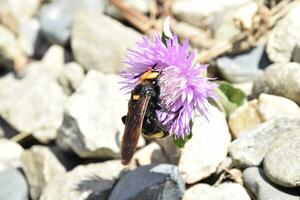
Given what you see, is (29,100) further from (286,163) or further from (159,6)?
(286,163)

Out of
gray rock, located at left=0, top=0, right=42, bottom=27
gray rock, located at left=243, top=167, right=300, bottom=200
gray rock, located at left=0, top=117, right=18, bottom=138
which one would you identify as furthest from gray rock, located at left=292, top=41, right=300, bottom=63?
gray rock, located at left=0, top=0, right=42, bottom=27

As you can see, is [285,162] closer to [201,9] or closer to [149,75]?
[149,75]

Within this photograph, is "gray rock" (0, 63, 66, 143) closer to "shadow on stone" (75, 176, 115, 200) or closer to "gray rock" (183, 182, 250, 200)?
"shadow on stone" (75, 176, 115, 200)

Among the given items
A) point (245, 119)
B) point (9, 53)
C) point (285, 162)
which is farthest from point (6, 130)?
point (285, 162)

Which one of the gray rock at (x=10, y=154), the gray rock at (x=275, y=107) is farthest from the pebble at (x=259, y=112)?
the gray rock at (x=10, y=154)

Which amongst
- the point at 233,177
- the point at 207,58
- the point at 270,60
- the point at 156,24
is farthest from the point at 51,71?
the point at 233,177

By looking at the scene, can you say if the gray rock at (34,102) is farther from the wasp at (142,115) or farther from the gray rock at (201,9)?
the wasp at (142,115)
